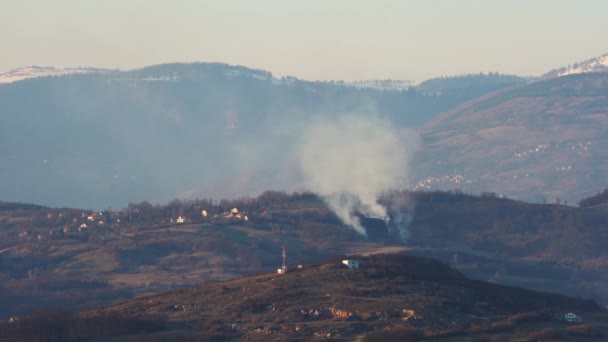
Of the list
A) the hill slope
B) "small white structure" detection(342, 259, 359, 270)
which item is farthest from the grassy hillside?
"small white structure" detection(342, 259, 359, 270)

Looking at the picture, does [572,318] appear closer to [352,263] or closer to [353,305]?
[353,305]

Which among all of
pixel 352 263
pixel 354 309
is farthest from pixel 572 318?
pixel 352 263

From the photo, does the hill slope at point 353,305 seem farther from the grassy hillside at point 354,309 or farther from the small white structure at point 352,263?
the small white structure at point 352,263

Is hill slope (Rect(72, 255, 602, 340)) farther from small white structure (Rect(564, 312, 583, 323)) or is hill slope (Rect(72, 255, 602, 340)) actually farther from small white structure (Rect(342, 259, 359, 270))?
small white structure (Rect(564, 312, 583, 323))

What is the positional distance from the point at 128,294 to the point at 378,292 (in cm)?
5708

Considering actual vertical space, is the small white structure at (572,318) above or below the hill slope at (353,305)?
below

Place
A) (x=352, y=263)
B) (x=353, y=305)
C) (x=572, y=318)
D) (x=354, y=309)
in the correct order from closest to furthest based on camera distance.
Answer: (x=354, y=309) → (x=572, y=318) → (x=353, y=305) → (x=352, y=263)

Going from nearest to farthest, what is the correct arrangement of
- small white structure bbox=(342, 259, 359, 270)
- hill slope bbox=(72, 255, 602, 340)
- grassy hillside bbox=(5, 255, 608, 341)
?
grassy hillside bbox=(5, 255, 608, 341) → hill slope bbox=(72, 255, 602, 340) → small white structure bbox=(342, 259, 359, 270)

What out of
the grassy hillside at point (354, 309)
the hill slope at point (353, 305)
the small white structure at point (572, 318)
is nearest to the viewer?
the grassy hillside at point (354, 309)

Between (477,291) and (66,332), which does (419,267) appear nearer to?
(477,291)

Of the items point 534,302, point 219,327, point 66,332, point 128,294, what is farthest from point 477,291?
point 128,294

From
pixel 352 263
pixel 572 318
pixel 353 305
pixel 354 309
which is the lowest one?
pixel 572 318

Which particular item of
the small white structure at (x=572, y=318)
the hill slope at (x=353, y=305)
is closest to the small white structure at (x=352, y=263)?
the hill slope at (x=353, y=305)

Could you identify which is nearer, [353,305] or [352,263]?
[353,305]
